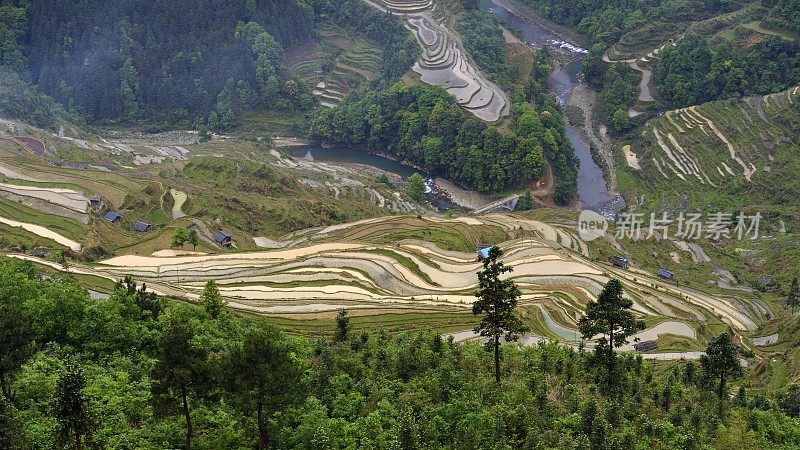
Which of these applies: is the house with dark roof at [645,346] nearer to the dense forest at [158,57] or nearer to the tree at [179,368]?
the tree at [179,368]

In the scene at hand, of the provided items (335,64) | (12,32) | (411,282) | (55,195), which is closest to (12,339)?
(411,282)

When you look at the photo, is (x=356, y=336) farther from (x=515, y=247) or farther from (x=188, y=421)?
(x=515, y=247)

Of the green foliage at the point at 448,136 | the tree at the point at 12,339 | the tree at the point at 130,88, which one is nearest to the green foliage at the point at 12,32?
the tree at the point at 130,88

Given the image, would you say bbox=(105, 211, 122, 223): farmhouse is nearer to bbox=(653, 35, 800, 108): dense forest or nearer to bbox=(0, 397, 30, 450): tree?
bbox=(0, 397, 30, 450): tree

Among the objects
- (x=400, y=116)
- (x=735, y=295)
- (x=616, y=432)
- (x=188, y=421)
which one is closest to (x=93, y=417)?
(x=188, y=421)

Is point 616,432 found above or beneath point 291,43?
beneath
